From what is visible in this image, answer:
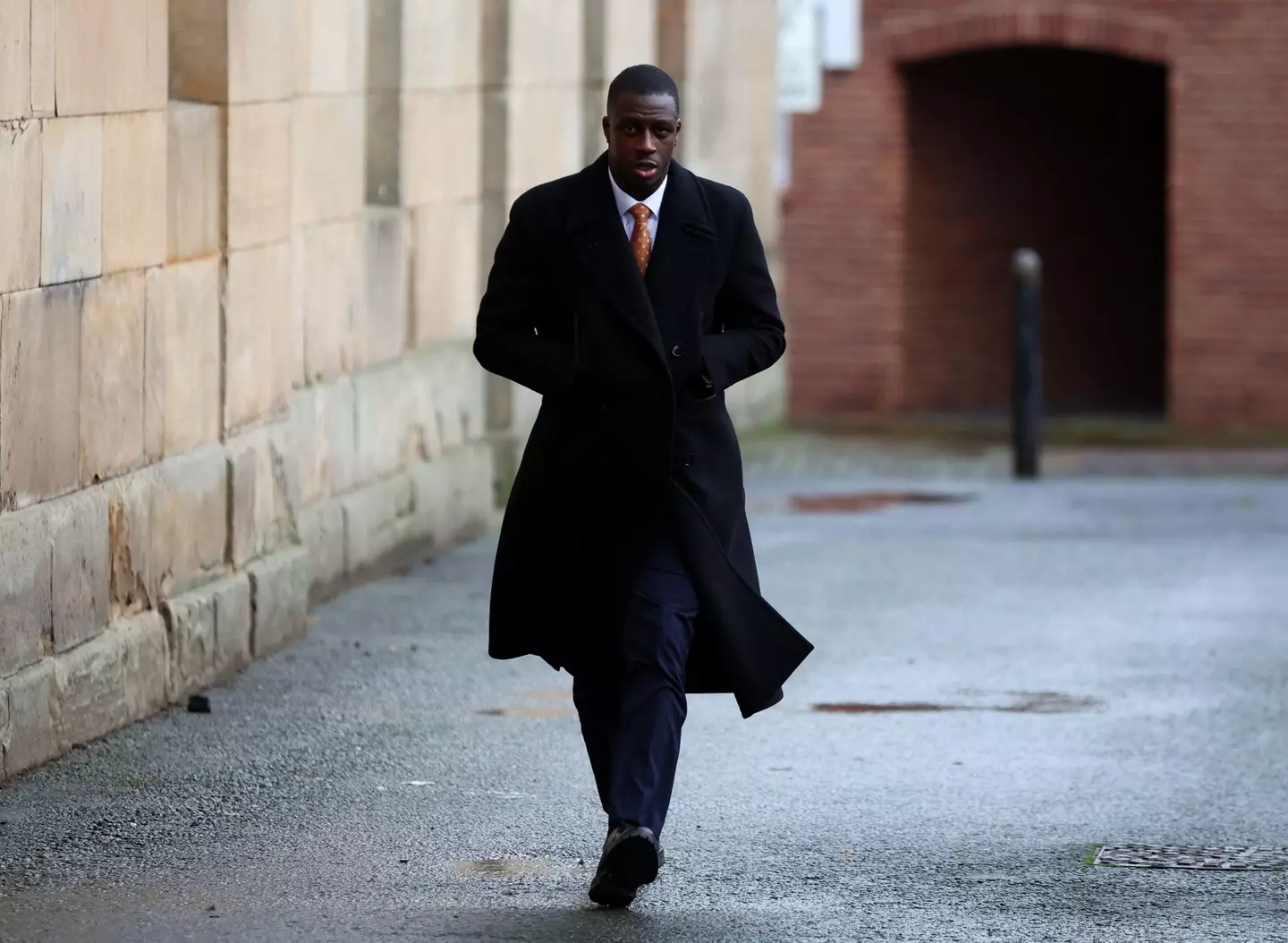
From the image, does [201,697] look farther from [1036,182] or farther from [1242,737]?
[1036,182]

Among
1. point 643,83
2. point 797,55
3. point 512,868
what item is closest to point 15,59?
point 643,83

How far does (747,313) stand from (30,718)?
227 centimetres

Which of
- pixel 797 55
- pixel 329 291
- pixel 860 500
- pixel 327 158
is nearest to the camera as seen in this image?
pixel 329 291

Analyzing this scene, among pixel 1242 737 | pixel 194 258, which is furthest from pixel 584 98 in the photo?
pixel 1242 737

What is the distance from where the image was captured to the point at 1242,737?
7.81 metres

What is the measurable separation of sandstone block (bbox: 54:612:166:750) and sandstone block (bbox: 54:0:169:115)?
145 cm

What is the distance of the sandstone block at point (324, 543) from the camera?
9859 mm

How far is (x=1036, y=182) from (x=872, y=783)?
→ 13580mm

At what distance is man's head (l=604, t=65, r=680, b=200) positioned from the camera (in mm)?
5629

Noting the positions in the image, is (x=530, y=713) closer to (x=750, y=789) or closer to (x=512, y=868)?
(x=750, y=789)

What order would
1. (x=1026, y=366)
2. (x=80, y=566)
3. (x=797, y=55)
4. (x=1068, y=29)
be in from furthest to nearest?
1. (x=1068, y=29)
2. (x=797, y=55)
3. (x=1026, y=366)
4. (x=80, y=566)

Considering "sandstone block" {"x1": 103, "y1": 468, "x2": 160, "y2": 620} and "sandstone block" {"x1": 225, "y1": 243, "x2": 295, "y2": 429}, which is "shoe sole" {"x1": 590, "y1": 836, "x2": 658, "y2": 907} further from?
"sandstone block" {"x1": 225, "y1": 243, "x2": 295, "y2": 429}

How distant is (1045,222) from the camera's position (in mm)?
20344

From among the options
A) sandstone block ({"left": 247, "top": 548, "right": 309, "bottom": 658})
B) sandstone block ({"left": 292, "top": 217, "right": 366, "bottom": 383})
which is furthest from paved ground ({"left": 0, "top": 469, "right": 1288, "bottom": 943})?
sandstone block ({"left": 292, "top": 217, "right": 366, "bottom": 383})
